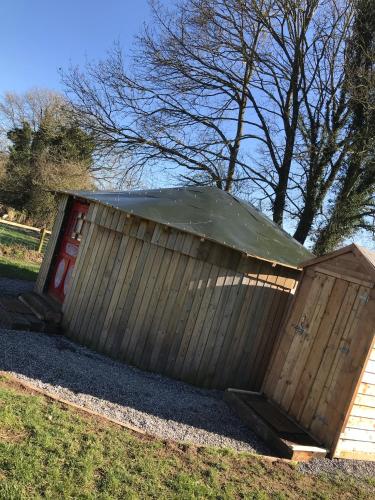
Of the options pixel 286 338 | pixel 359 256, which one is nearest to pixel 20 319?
pixel 286 338

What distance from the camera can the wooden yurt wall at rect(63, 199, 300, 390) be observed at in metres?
7.37

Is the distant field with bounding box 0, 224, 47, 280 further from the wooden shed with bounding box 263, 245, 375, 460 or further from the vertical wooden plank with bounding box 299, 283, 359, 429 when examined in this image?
the vertical wooden plank with bounding box 299, 283, 359, 429

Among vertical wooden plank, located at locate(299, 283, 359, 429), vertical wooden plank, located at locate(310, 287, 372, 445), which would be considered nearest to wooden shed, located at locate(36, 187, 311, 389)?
vertical wooden plank, located at locate(299, 283, 359, 429)

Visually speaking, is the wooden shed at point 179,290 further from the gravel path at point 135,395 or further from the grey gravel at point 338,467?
Result: the grey gravel at point 338,467

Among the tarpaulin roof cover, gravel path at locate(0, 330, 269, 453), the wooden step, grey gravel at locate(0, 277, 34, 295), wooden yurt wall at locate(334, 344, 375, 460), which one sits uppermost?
the tarpaulin roof cover

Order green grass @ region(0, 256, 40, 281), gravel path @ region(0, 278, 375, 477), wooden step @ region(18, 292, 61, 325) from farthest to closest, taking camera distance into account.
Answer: green grass @ region(0, 256, 40, 281) → wooden step @ region(18, 292, 61, 325) → gravel path @ region(0, 278, 375, 477)

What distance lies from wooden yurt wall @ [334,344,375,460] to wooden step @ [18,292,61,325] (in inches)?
201

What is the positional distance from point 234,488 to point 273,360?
2.82 metres

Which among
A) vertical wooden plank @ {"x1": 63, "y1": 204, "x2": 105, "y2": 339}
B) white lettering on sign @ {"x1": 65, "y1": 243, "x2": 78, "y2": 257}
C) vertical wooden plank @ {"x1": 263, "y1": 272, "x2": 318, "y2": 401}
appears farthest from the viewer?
white lettering on sign @ {"x1": 65, "y1": 243, "x2": 78, "y2": 257}

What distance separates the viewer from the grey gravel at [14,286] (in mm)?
10072

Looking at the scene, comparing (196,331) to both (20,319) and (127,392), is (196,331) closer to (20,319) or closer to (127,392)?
(127,392)

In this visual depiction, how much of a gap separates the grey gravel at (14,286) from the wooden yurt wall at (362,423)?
7.29 metres

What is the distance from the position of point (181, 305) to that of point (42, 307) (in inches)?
114

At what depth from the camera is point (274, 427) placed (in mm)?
5910
